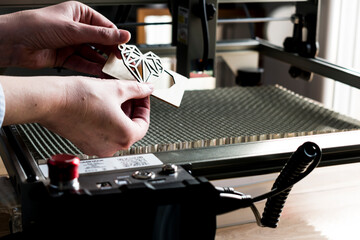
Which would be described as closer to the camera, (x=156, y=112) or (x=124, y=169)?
(x=124, y=169)

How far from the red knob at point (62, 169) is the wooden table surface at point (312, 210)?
21 centimetres

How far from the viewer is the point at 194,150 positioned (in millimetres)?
965

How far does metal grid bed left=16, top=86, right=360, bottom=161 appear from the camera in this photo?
1142 millimetres

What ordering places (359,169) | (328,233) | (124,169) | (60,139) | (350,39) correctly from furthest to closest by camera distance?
(350,39), (60,139), (359,169), (328,233), (124,169)

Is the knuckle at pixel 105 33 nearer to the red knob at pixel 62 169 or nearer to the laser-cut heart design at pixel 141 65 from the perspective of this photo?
the laser-cut heart design at pixel 141 65

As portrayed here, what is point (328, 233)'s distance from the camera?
955mm

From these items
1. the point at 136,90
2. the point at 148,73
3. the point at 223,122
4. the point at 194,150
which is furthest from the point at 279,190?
the point at 223,122

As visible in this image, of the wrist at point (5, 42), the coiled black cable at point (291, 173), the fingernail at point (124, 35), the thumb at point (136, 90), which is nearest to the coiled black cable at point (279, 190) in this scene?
the coiled black cable at point (291, 173)

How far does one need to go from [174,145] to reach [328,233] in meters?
0.36

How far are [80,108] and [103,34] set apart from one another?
0.25 meters

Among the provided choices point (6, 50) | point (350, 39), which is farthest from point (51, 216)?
point (350, 39)

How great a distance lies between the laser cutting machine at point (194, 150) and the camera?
68 centimetres

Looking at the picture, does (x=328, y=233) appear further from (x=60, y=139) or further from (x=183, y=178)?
(x=60, y=139)

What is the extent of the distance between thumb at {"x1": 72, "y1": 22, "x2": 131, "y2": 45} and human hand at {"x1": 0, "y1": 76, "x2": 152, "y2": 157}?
126 mm
